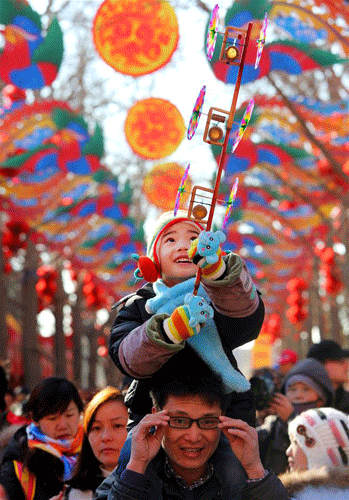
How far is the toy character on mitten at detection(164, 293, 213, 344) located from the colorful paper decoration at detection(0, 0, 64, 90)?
6.64 m

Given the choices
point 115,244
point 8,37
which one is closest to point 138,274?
point 8,37

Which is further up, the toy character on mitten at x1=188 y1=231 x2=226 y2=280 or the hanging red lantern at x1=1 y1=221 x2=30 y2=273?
the hanging red lantern at x1=1 y1=221 x2=30 y2=273

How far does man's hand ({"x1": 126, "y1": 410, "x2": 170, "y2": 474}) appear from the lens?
105 inches

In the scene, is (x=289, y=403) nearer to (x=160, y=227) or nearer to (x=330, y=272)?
(x=160, y=227)

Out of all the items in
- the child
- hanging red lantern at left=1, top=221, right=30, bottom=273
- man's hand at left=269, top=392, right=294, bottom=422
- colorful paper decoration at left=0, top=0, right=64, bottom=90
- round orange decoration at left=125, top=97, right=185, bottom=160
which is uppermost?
colorful paper decoration at left=0, top=0, right=64, bottom=90

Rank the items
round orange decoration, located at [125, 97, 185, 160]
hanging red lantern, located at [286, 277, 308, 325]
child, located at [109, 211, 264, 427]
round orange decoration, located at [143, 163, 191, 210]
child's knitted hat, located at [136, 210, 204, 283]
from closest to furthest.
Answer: child, located at [109, 211, 264, 427] → child's knitted hat, located at [136, 210, 204, 283] → round orange decoration, located at [125, 97, 185, 160] → round orange decoration, located at [143, 163, 191, 210] → hanging red lantern, located at [286, 277, 308, 325]

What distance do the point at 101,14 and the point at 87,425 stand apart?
504 cm

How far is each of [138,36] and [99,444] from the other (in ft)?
17.2

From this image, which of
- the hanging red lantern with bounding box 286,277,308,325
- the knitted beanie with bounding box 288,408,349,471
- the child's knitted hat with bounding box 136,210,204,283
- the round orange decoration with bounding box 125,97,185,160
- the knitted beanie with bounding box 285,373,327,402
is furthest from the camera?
the hanging red lantern with bounding box 286,277,308,325

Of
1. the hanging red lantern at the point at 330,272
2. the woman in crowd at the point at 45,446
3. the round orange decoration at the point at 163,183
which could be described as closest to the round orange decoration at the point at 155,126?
the round orange decoration at the point at 163,183

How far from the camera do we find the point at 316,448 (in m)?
3.34

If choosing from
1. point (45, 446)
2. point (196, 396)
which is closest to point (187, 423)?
point (196, 396)

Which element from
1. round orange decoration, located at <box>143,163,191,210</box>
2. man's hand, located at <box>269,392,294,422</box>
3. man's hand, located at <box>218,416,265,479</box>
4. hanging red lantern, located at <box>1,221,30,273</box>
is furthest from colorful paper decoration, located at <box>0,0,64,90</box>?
hanging red lantern, located at <box>1,221,30,273</box>

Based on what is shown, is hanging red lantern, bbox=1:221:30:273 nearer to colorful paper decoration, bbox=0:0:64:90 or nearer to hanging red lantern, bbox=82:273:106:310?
colorful paper decoration, bbox=0:0:64:90
